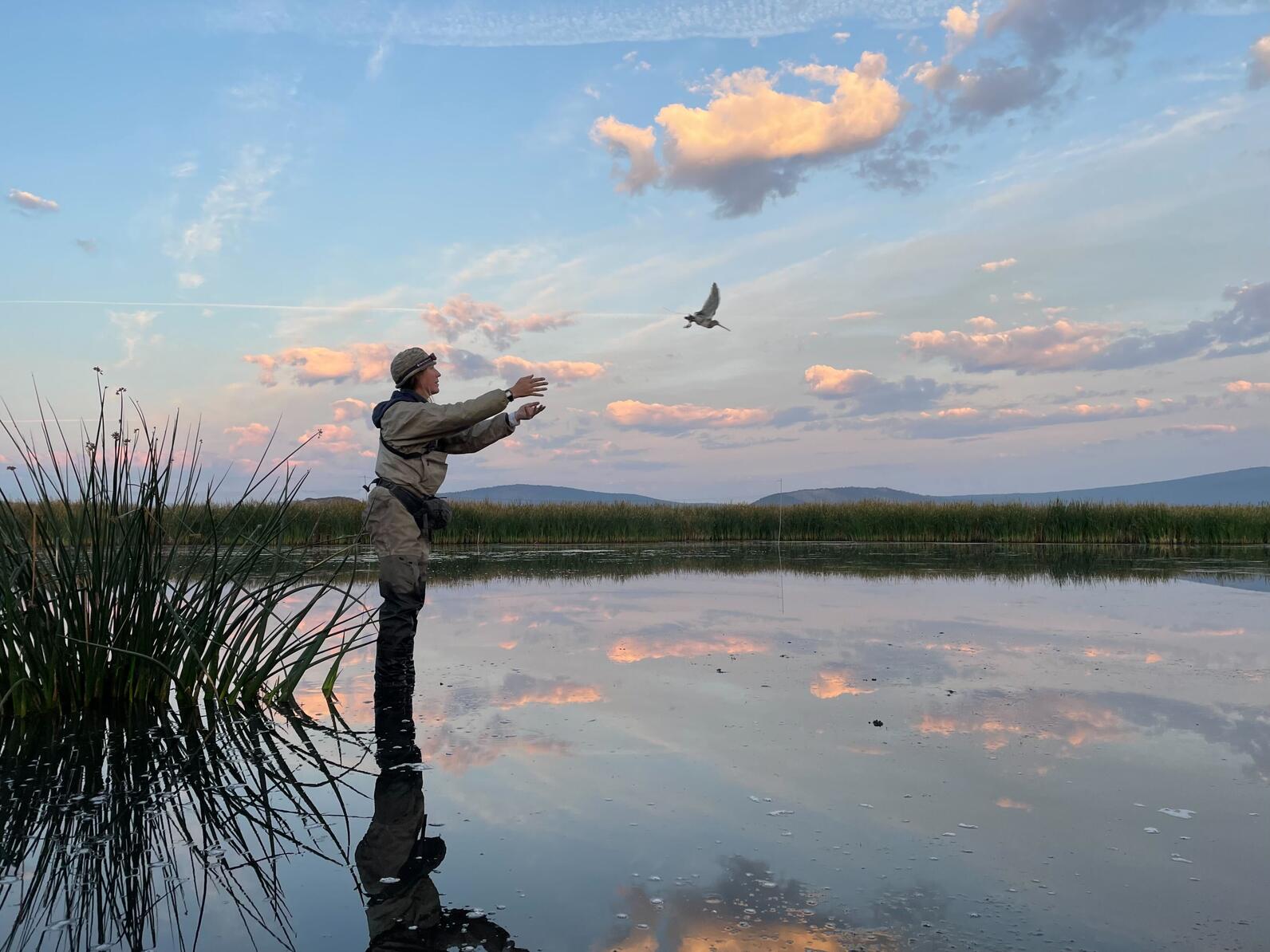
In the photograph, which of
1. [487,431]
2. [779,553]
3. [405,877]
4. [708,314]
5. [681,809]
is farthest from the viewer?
[779,553]

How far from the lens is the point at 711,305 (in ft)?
29.6

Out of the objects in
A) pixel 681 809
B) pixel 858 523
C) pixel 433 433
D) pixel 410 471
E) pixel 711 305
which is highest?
pixel 711 305

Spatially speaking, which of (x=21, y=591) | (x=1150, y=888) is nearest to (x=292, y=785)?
(x=21, y=591)

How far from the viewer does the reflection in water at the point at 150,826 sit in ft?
8.41

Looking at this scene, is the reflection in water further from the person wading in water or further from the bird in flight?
the bird in flight

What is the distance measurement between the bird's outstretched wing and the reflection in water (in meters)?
5.47

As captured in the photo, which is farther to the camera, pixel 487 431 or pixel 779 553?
pixel 779 553

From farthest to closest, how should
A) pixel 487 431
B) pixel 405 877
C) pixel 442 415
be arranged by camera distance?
pixel 487 431 < pixel 442 415 < pixel 405 877

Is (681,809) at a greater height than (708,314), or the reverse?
(708,314)

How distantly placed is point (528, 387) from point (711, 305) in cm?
391

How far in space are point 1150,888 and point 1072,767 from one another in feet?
4.40

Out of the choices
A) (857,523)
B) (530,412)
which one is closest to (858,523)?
(857,523)

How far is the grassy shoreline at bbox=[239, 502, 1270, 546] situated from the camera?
82.0ft

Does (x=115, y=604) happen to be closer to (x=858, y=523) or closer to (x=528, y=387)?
(x=528, y=387)
